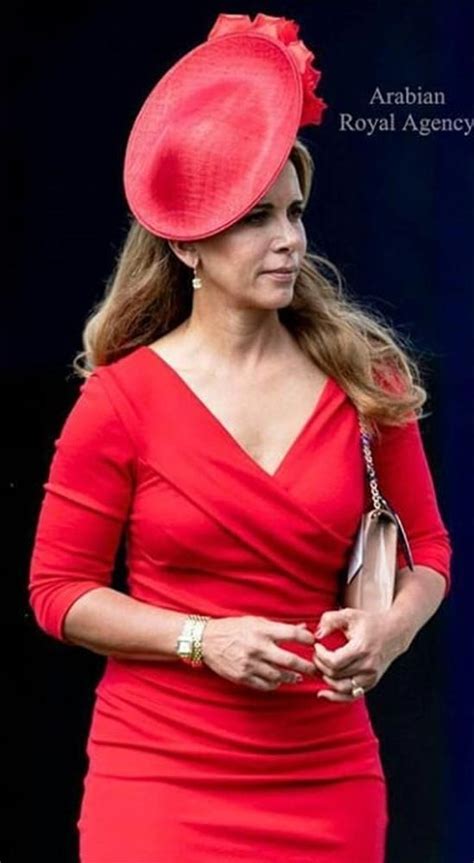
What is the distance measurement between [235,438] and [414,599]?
36cm

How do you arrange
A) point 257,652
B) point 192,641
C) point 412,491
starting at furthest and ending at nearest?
point 412,491, point 192,641, point 257,652

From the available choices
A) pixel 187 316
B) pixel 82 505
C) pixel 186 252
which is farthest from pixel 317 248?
pixel 82 505

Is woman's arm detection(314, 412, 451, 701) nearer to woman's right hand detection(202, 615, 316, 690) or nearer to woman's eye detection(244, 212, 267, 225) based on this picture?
woman's right hand detection(202, 615, 316, 690)

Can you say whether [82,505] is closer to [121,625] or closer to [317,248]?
[121,625]

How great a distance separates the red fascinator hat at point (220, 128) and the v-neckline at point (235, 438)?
205mm

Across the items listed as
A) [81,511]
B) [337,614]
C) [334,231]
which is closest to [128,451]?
[81,511]

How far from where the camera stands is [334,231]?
17.2 ft

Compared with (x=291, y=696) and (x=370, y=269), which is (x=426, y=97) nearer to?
(x=370, y=269)

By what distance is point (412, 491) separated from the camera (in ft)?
13.5

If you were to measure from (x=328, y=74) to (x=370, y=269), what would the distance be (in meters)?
0.38

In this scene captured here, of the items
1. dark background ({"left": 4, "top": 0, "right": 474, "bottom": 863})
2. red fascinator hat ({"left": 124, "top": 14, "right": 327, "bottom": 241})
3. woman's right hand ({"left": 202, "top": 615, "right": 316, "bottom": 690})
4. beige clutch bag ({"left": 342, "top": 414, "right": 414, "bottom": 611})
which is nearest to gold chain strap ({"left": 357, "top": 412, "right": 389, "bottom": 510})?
beige clutch bag ({"left": 342, "top": 414, "right": 414, "bottom": 611})

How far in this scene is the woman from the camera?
3.93 m

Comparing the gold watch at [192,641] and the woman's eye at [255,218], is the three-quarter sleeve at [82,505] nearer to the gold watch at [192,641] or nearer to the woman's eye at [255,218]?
the gold watch at [192,641]

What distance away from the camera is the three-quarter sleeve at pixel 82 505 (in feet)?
12.9
